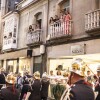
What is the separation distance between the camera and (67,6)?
16.4m

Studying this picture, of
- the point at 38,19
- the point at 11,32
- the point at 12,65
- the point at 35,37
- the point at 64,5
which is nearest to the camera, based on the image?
the point at 64,5

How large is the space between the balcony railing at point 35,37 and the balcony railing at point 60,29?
1.56 metres

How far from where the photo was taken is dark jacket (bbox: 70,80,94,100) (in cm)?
355

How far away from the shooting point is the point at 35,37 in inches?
712

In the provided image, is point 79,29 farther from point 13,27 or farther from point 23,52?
point 13,27

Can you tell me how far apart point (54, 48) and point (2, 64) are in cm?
1023

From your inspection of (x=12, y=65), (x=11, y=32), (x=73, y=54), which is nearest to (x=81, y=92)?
(x=73, y=54)

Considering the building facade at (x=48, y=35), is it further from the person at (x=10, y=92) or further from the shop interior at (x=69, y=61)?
the person at (x=10, y=92)

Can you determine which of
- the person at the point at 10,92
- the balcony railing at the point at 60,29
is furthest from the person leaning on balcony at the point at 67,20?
the person at the point at 10,92

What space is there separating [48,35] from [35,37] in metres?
1.52

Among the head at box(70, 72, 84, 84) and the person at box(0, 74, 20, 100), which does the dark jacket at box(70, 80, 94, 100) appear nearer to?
the head at box(70, 72, 84, 84)

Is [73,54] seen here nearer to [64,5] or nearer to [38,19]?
[64,5]

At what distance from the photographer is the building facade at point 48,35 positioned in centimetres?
1334

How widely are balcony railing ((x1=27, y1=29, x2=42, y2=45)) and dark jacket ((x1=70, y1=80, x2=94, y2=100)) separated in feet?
46.0
